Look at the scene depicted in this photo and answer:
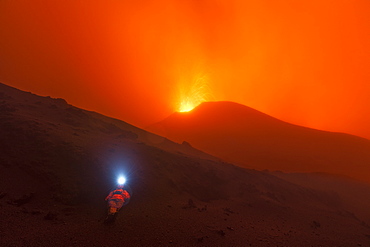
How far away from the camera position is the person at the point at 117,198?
10070mm

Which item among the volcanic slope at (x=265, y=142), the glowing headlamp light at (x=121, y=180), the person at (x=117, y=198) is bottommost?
the person at (x=117, y=198)

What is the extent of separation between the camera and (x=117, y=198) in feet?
35.6

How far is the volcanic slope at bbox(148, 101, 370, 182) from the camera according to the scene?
43.2 metres

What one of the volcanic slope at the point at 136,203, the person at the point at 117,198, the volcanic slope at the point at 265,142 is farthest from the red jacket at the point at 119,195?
the volcanic slope at the point at 265,142

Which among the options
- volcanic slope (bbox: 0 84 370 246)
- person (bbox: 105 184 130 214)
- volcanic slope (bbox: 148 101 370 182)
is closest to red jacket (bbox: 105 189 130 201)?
person (bbox: 105 184 130 214)

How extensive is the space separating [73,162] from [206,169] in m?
12.6

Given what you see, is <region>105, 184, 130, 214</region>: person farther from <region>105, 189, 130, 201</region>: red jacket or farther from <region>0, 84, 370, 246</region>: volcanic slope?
<region>0, 84, 370, 246</region>: volcanic slope

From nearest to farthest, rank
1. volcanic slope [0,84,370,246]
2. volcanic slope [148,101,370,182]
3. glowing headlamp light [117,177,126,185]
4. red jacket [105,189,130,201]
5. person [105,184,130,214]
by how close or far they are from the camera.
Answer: volcanic slope [0,84,370,246], person [105,184,130,214], red jacket [105,189,130,201], glowing headlamp light [117,177,126,185], volcanic slope [148,101,370,182]

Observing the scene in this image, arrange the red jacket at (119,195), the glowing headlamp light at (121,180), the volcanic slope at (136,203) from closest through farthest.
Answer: the volcanic slope at (136,203), the red jacket at (119,195), the glowing headlamp light at (121,180)

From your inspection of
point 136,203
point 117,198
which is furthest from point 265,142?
point 117,198

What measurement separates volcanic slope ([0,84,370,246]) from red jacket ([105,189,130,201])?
1.46 feet

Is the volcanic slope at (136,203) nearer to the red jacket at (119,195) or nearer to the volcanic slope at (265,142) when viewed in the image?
the red jacket at (119,195)

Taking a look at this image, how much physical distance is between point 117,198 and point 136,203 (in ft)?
3.96

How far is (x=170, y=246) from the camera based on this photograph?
7.75 metres
